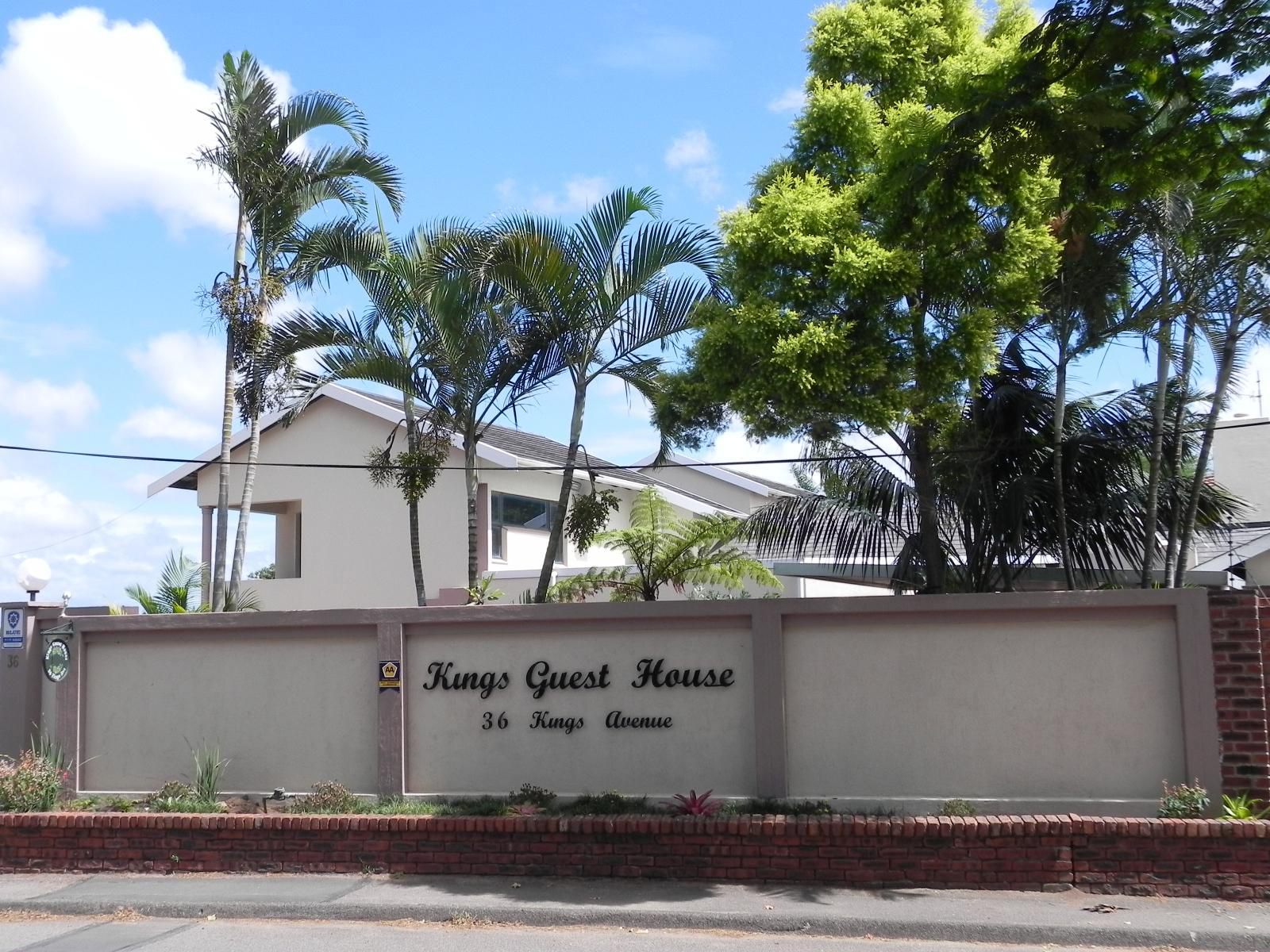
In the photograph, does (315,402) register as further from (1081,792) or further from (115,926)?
A: (1081,792)

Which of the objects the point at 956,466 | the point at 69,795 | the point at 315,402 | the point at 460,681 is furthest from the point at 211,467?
the point at 956,466

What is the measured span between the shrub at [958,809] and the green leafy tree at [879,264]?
3.10 metres

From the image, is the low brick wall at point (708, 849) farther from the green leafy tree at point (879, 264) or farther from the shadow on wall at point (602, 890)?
the green leafy tree at point (879, 264)

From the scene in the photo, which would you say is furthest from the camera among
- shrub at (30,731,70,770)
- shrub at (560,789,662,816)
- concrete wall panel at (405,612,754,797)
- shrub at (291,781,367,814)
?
shrub at (30,731,70,770)

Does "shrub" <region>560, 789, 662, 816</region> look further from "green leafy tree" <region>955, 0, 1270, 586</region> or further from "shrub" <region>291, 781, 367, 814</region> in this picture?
"green leafy tree" <region>955, 0, 1270, 586</region>

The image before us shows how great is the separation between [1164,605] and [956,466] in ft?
10.0

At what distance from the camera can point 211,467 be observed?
23.7 meters

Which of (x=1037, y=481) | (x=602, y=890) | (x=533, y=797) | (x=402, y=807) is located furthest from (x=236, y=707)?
(x=1037, y=481)

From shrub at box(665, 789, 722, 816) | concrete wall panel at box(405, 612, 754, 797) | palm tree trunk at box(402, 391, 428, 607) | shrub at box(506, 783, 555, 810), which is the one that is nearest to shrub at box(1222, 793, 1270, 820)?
concrete wall panel at box(405, 612, 754, 797)

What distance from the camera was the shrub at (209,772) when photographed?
37.9ft

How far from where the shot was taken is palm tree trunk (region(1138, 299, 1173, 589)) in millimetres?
11602

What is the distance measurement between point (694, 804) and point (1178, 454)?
6303mm

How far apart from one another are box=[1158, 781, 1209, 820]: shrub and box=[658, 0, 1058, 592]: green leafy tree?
3547mm

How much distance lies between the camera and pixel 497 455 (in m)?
20.5
